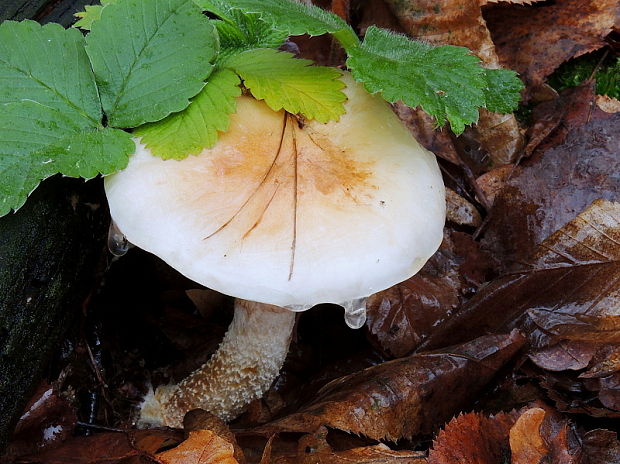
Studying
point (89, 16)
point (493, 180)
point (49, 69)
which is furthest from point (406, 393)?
point (89, 16)

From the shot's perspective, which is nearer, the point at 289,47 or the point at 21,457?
the point at 21,457

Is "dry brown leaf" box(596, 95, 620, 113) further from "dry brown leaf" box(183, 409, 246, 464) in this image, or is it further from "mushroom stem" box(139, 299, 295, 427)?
"dry brown leaf" box(183, 409, 246, 464)

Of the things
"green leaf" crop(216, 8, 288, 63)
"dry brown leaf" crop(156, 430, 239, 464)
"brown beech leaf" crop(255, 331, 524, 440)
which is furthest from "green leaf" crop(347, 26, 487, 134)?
"dry brown leaf" crop(156, 430, 239, 464)

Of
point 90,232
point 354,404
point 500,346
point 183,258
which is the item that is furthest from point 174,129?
point 500,346

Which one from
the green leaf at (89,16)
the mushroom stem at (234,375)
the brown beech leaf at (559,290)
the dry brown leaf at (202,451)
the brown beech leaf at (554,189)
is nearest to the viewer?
the dry brown leaf at (202,451)

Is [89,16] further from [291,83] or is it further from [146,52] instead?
[291,83]

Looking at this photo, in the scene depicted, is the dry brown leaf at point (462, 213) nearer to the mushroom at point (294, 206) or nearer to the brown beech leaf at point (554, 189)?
the brown beech leaf at point (554, 189)

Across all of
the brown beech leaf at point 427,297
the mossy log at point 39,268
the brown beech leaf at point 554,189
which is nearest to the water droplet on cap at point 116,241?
the mossy log at point 39,268

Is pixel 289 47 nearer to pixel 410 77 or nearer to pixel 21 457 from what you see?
pixel 410 77
